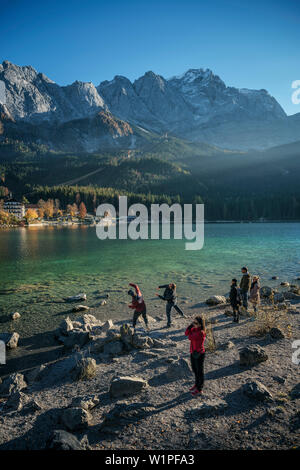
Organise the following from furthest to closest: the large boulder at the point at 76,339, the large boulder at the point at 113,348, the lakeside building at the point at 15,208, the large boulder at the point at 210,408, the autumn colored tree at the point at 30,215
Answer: the lakeside building at the point at 15,208
the autumn colored tree at the point at 30,215
the large boulder at the point at 76,339
the large boulder at the point at 113,348
the large boulder at the point at 210,408

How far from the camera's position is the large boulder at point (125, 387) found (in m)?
8.77

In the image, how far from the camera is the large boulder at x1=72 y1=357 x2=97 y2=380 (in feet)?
33.6

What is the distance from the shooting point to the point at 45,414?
814 centimetres

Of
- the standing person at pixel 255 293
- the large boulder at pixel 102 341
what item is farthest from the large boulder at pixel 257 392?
the standing person at pixel 255 293

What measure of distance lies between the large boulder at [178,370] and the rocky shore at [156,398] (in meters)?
0.04

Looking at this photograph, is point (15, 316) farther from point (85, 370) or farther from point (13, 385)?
point (85, 370)

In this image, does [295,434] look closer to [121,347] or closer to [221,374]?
[221,374]

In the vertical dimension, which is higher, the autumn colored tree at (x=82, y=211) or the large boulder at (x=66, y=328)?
the autumn colored tree at (x=82, y=211)

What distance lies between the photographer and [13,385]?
9.88m

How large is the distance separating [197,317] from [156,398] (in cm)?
302

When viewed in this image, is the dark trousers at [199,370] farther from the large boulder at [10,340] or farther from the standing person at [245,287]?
the large boulder at [10,340]

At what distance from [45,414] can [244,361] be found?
7.55 metres

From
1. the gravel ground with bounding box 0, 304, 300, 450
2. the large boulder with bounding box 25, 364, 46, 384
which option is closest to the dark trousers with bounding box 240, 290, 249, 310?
the gravel ground with bounding box 0, 304, 300, 450

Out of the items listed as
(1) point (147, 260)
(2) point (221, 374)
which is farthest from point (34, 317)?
(1) point (147, 260)
